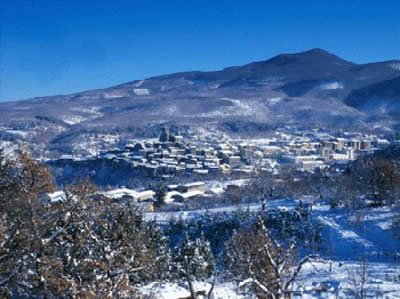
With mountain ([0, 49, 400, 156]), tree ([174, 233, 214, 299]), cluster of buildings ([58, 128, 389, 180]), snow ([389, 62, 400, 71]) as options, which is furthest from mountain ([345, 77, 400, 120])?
tree ([174, 233, 214, 299])

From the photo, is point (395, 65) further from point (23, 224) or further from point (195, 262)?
point (23, 224)

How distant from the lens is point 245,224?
23078 mm

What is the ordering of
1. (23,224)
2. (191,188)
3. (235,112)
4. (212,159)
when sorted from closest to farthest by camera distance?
(23,224), (191,188), (212,159), (235,112)

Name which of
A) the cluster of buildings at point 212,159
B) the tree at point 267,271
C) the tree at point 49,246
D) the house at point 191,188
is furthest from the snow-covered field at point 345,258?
the cluster of buildings at point 212,159

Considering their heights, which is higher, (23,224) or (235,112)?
(235,112)

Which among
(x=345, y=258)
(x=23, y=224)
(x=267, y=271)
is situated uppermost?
(x=23, y=224)

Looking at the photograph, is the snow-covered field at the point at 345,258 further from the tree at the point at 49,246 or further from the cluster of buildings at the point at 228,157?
the cluster of buildings at the point at 228,157

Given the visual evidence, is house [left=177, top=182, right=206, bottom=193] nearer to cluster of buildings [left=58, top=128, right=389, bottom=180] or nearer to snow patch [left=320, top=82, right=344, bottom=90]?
cluster of buildings [left=58, top=128, right=389, bottom=180]

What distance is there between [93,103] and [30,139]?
81.6m

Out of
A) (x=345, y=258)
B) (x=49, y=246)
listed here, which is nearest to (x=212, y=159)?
(x=345, y=258)

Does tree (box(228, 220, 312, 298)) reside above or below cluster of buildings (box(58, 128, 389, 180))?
above

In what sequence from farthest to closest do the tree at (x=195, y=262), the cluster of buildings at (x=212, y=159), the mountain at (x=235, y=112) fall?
the mountain at (x=235, y=112) < the cluster of buildings at (x=212, y=159) < the tree at (x=195, y=262)

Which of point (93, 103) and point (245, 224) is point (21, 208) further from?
point (93, 103)

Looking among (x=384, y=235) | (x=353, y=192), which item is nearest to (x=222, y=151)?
(x=353, y=192)
